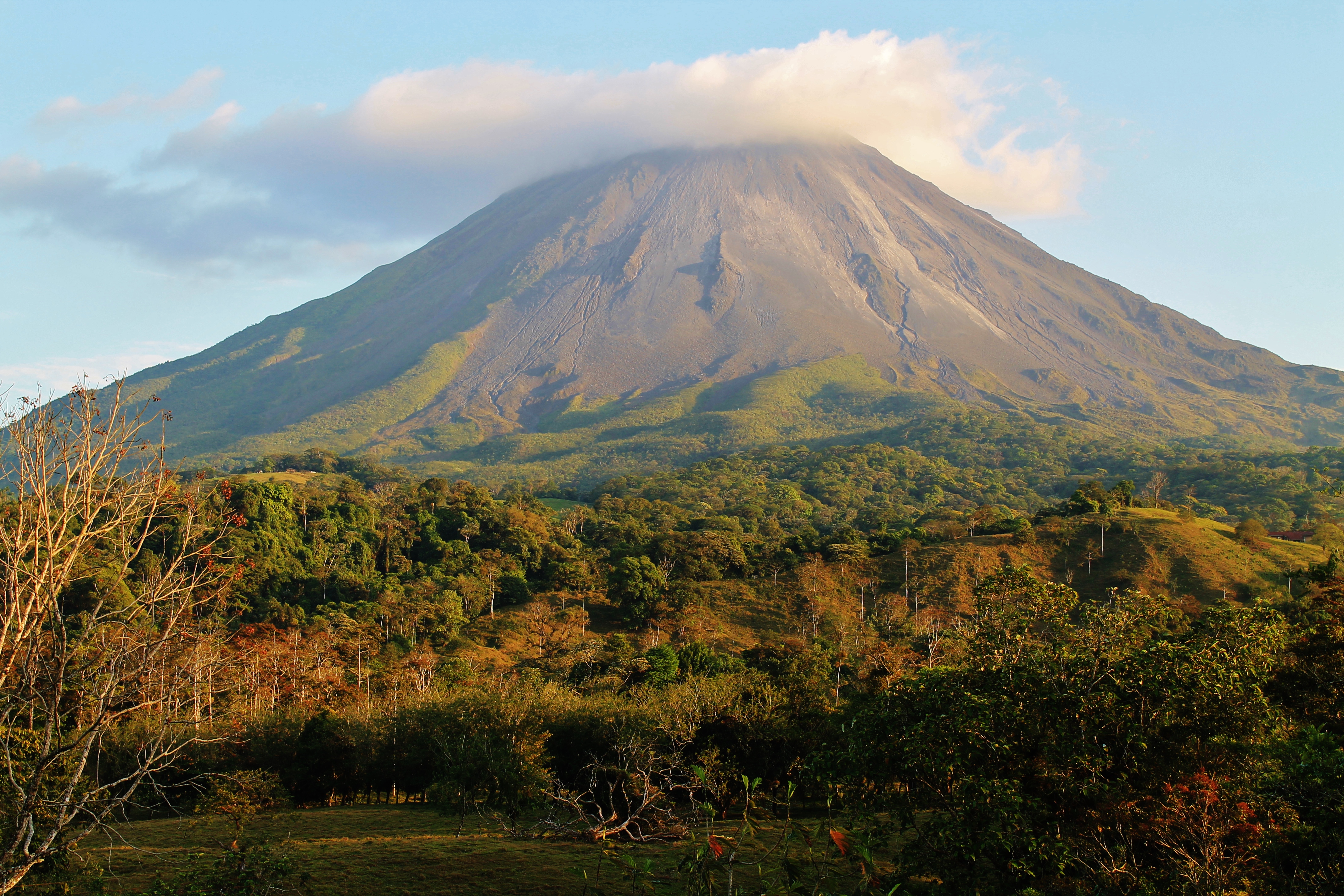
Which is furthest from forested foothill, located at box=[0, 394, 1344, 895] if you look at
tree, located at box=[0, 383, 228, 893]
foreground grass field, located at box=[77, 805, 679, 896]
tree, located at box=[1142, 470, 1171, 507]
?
tree, located at box=[1142, 470, 1171, 507]

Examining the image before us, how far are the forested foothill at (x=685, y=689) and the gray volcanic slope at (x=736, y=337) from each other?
9858 centimetres

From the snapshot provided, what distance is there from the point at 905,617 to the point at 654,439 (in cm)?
8526

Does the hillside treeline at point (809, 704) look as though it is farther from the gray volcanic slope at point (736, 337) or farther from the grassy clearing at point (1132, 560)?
the gray volcanic slope at point (736, 337)

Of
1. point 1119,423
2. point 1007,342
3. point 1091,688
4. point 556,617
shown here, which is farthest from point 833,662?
point 1007,342

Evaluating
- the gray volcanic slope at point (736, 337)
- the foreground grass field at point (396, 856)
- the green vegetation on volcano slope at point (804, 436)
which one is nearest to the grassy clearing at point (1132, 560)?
the foreground grass field at point (396, 856)

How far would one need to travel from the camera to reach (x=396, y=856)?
53.8 ft

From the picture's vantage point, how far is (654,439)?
413ft

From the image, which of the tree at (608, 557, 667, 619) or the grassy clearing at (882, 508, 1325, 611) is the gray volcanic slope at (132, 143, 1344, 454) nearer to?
the grassy clearing at (882, 508, 1325, 611)

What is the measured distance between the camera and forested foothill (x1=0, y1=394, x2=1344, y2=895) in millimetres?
7840

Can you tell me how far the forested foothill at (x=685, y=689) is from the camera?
7840mm

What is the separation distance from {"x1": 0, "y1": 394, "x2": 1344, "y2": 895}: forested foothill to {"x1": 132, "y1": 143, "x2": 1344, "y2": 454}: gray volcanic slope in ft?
323

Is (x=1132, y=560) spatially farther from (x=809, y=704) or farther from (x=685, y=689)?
(x=685, y=689)

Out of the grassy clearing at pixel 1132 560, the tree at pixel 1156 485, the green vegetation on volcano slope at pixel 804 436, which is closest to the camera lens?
the grassy clearing at pixel 1132 560

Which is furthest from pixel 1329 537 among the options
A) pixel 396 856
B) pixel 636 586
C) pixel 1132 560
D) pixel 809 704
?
pixel 396 856
